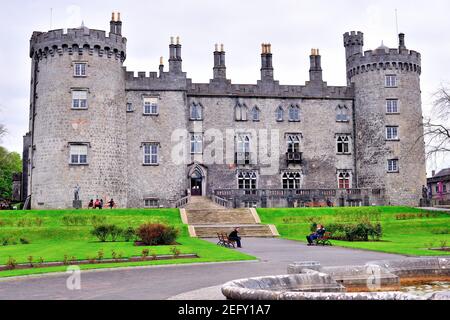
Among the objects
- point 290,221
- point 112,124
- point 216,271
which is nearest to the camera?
point 216,271

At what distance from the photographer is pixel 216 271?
18.5 meters

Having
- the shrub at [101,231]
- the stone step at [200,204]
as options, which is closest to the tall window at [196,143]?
the stone step at [200,204]

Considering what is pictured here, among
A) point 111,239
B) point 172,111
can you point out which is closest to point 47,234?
point 111,239

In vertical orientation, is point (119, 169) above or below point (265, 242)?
above

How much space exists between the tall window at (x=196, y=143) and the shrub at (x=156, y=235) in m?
24.0

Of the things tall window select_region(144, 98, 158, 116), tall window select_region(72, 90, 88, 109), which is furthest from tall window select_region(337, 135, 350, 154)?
tall window select_region(72, 90, 88, 109)

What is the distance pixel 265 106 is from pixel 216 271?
37.1m

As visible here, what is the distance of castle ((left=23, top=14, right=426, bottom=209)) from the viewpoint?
154ft

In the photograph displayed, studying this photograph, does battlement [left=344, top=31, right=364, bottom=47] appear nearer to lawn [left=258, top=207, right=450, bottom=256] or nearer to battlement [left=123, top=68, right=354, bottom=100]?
battlement [left=123, top=68, right=354, bottom=100]

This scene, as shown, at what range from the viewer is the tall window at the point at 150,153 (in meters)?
50.7

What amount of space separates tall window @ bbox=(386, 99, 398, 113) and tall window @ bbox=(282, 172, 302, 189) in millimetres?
10900

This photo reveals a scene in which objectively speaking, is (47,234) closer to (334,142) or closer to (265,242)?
(265,242)

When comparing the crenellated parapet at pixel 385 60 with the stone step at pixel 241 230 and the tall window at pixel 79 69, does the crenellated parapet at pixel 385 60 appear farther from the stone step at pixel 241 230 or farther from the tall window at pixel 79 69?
the tall window at pixel 79 69

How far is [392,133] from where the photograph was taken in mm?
53094
